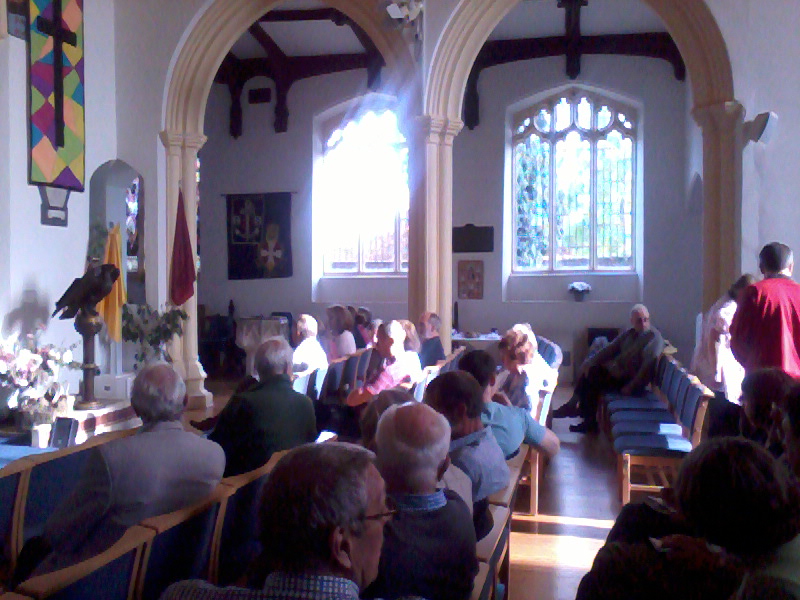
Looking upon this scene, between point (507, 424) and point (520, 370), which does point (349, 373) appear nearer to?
point (520, 370)

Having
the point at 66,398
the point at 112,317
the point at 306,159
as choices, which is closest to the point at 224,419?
the point at 66,398

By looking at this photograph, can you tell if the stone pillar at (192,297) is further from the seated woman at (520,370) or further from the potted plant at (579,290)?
the potted plant at (579,290)

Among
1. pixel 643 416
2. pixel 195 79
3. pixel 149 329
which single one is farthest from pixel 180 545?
pixel 195 79

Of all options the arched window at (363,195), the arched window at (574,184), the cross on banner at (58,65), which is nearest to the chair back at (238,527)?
the cross on banner at (58,65)

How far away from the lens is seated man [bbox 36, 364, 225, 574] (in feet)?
6.73

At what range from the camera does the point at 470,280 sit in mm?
11203

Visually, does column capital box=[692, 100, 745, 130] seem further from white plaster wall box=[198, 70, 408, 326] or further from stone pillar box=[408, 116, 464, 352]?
white plaster wall box=[198, 70, 408, 326]

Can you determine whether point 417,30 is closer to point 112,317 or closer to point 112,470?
point 112,317

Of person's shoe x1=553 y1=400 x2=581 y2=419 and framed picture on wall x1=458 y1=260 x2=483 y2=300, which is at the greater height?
framed picture on wall x1=458 y1=260 x2=483 y2=300

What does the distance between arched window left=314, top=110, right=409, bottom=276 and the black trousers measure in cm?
542

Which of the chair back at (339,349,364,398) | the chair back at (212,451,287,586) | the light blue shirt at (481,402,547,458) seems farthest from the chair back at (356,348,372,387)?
the chair back at (212,451,287,586)

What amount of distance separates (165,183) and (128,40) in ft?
4.89

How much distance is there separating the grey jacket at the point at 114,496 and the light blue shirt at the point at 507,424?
141 cm

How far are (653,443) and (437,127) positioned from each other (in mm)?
4164
